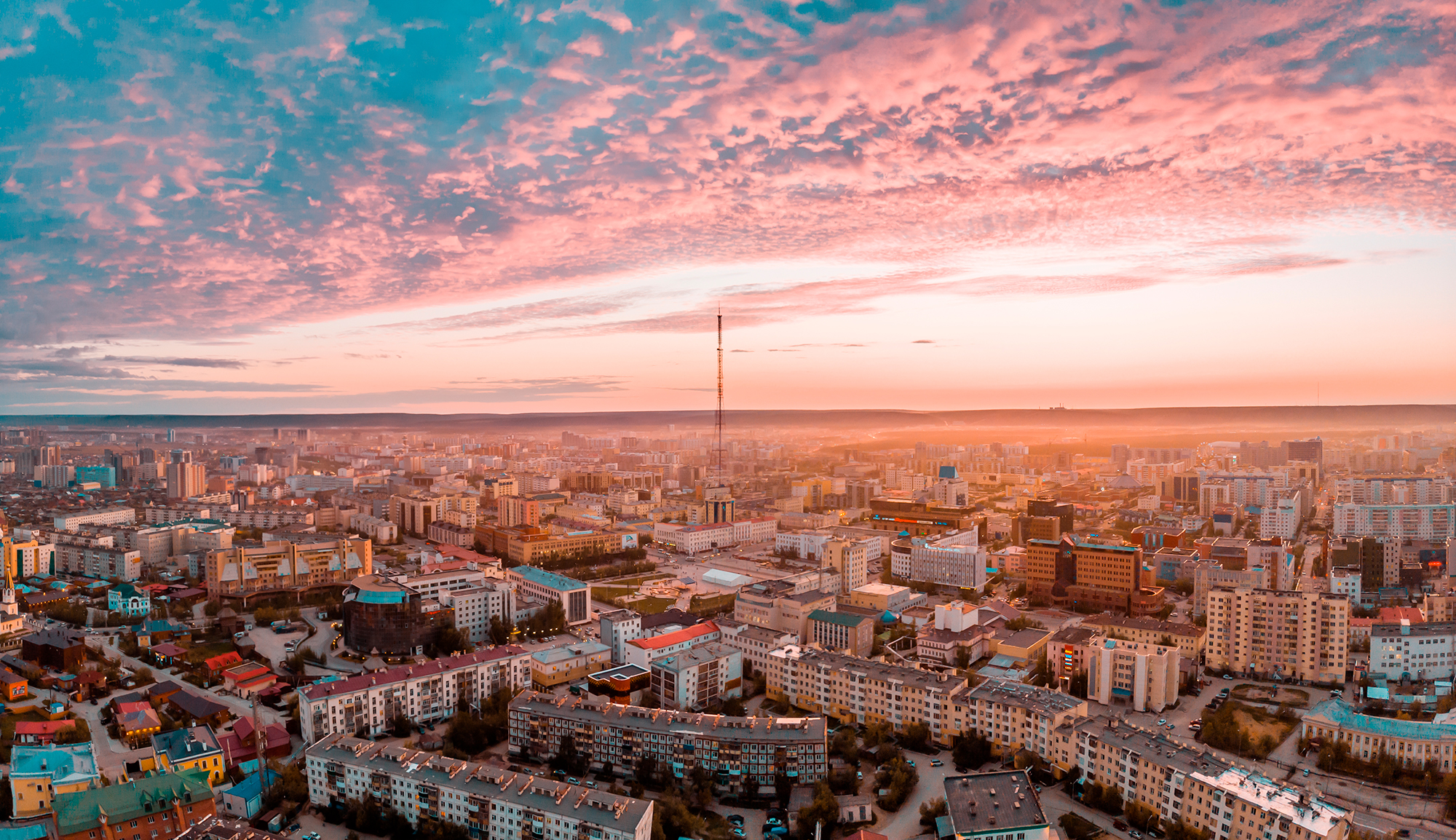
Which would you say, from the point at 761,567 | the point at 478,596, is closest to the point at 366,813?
the point at 478,596

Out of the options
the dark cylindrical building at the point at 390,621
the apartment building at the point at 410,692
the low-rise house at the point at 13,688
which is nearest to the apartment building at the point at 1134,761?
the apartment building at the point at 410,692

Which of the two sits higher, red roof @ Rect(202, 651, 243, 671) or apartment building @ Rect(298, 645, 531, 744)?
apartment building @ Rect(298, 645, 531, 744)

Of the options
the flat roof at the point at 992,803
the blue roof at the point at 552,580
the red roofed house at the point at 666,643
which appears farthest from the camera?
the blue roof at the point at 552,580

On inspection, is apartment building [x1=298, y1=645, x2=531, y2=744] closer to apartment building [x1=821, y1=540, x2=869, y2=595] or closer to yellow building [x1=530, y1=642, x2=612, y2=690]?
yellow building [x1=530, y1=642, x2=612, y2=690]

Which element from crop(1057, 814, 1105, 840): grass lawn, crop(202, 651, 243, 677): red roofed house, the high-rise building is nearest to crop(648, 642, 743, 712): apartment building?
crop(1057, 814, 1105, 840): grass lawn

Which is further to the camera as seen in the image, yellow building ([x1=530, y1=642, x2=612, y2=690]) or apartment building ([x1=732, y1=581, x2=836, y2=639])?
apartment building ([x1=732, y1=581, x2=836, y2=639])

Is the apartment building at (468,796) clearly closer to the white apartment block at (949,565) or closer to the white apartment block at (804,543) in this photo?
the white apartment block at (949,565)
